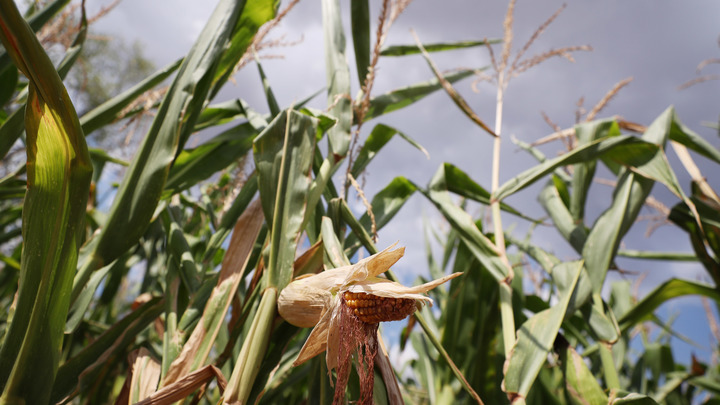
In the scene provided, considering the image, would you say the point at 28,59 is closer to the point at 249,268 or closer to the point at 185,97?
the point at 185,97

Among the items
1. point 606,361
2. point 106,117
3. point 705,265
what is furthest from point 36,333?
point 705,265

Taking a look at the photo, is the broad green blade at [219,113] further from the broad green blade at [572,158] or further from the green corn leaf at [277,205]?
the broad green blade at [572,158]

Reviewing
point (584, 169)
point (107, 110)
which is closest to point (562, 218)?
point (584, 169)

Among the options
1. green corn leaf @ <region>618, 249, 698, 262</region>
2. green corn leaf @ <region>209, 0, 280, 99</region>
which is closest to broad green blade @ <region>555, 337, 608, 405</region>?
green corn leaf @ <region>618, 249, 698, 262</region>

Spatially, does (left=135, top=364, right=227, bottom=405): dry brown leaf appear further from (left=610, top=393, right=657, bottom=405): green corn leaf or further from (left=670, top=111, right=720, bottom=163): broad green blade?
(left=670, top=111, right=720, bottom=163): broad green blade

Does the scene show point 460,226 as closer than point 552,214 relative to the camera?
Yes

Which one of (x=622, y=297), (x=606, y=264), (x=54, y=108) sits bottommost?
(x=622, y=297)

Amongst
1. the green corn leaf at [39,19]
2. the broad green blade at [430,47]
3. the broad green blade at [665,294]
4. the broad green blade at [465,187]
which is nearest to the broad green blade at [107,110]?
the green corn leaf at [39,19]
